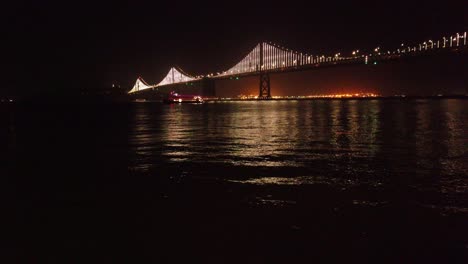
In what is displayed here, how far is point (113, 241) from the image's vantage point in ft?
14.2

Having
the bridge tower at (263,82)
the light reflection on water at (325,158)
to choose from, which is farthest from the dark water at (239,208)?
the bridge tower at (263,82)

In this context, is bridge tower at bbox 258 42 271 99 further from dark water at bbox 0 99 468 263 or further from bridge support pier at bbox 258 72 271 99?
dark water at bbox 0 99 468 263

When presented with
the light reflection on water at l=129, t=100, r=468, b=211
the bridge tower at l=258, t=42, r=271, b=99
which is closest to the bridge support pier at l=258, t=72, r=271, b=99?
the bridge tower at l=258, t=42, r=271, b=99

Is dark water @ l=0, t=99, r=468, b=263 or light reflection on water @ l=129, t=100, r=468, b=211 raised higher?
light reflection on water @ l=129, t=100, r=468, b=211

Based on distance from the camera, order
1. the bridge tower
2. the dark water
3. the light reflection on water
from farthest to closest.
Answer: the bridge tower → the light reflection on water → the dark water

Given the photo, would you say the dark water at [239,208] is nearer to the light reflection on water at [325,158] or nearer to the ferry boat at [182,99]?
the light reflection on water at [325,158]

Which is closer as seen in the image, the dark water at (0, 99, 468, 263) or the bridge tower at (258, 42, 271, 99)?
the dark water at (0, 99, 468, 263)

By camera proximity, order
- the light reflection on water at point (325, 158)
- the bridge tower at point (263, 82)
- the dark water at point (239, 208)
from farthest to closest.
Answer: the bridge tower at point (263, 82) → the light reflection on water at point (325, 158) → the dark water at point (239, 208)

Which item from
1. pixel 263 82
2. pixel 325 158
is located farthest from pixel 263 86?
pixel 325 158

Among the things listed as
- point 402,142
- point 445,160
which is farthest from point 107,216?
point 402,142

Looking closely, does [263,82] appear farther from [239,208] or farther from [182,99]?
[239,208]

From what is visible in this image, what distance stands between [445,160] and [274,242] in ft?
19.0

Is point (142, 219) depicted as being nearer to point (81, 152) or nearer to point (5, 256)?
point (5, 256)

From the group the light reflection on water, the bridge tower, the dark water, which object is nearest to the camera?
the dark water
